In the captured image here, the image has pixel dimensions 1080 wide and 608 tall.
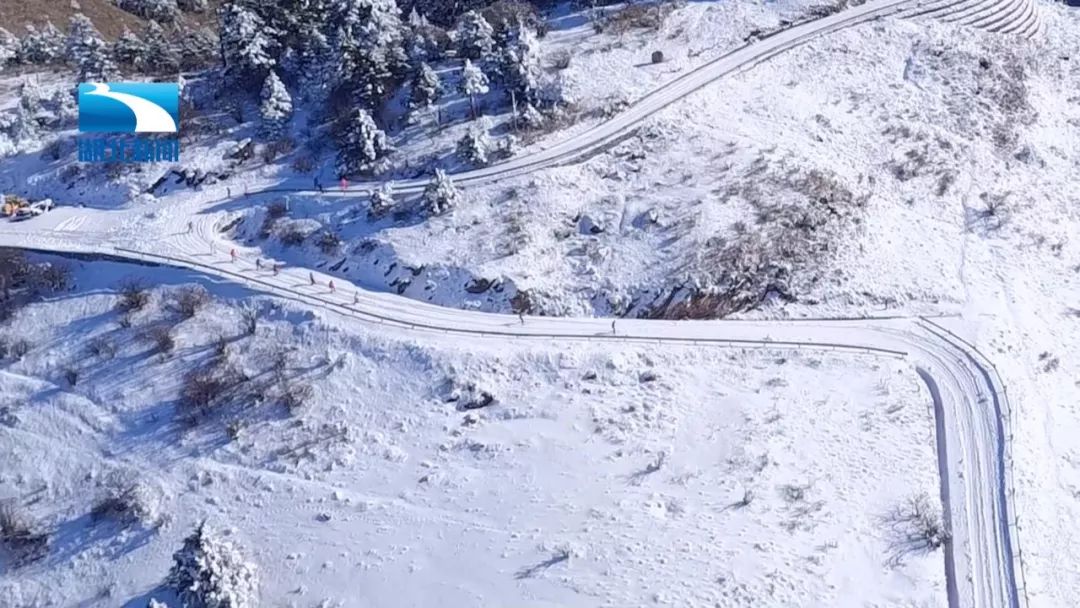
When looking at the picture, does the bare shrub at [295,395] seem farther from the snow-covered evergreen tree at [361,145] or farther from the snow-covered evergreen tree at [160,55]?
the snow-covered evergreen tree at [160,55]

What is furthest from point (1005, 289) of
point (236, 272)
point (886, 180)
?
point (236, 272)

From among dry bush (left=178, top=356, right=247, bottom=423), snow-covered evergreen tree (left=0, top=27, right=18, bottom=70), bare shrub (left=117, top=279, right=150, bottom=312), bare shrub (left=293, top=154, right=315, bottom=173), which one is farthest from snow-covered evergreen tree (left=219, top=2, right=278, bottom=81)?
dry bush (left=178, top=356, right=247, bottom=423)

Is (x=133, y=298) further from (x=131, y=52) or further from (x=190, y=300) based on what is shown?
(x=131, y=52)

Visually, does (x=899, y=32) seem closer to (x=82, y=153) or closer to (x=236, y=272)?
(x=236, y=272)

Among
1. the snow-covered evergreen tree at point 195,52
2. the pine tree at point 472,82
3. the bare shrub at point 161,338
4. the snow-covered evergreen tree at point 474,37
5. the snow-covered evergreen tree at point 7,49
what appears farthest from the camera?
the snow-covered evergreen tree at point 7,49

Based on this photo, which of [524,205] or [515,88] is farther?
[515,88]

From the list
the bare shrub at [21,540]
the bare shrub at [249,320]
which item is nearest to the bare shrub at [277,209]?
the bare shrub at [249,320]

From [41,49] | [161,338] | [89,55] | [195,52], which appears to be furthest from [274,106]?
[41,49]
